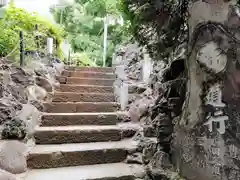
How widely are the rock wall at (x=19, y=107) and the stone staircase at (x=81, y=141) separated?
0.15 metres

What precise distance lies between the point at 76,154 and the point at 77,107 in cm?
138

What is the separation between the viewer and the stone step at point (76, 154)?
3.29 metres

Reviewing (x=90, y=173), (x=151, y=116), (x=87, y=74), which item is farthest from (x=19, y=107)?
(x=87, y=74)

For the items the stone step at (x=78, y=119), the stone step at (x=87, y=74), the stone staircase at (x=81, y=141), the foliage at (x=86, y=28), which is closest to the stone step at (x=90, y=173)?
the stone staircase at (x=81, y=141)

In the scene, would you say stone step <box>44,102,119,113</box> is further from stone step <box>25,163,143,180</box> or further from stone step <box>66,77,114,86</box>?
stone step <box>25,163,143,180</box>

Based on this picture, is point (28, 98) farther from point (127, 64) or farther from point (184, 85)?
point (127, 64)

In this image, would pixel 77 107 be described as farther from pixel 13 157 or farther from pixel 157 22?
pixel 157 22

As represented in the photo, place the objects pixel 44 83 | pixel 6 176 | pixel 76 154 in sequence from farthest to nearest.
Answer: pixel 44 83
pixel 76 154
pixel 6 176

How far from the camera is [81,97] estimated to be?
518 centimetres

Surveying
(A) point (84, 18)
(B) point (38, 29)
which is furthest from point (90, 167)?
(A) point (84, 18)

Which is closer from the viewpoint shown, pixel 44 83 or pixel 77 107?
pixel 77 107

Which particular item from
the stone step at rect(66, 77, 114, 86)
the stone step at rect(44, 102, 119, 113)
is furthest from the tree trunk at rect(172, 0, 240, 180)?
the stone step at rect(66, 77, 114, 86)

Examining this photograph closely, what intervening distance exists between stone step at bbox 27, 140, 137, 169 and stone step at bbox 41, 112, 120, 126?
571mm

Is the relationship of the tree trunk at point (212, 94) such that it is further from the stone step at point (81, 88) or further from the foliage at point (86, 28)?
the foliage at point (86, 28)
